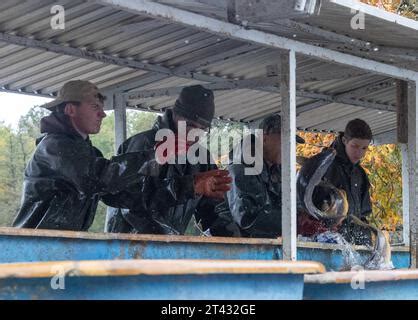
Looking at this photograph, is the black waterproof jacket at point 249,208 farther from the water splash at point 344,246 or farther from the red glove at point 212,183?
the red glove at point 212,183

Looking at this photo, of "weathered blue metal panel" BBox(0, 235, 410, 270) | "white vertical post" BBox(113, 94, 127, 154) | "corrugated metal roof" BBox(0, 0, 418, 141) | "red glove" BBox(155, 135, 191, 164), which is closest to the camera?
"weathered blue metal panel" BBox(0, 235, 410, 270)

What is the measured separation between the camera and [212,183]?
6.52 metres

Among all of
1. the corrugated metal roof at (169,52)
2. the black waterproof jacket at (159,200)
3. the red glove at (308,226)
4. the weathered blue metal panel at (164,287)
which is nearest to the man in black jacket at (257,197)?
the red glove at (308,226)

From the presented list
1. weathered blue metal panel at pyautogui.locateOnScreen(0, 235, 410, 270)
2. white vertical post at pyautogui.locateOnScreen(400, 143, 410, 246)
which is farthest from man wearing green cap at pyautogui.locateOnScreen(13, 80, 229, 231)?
white vertical post at pyautogui.locateOnScreen(400, 143, 410, 246)

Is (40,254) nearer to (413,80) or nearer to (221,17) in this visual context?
(221,17)

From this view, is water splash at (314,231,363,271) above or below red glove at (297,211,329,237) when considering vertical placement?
below

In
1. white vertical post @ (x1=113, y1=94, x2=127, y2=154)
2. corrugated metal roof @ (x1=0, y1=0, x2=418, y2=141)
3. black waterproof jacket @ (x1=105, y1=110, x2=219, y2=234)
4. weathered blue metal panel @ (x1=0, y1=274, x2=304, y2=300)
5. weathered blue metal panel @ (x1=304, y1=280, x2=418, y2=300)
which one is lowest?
weathered blue metal panel @ (x1=304, y1=280, x2=418, y2=300)

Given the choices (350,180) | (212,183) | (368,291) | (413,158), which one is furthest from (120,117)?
(368,291)

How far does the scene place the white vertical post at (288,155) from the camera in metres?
6.34

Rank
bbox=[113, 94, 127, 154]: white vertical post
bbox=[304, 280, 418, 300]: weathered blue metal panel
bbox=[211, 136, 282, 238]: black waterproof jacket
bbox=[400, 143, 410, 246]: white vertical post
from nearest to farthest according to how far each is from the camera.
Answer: bbox=[304, 280, 418, 300]: weathered blue metal panel < bbox=[211, 136, 282, 238]: black waterproof jacket < bbox=[113, 94, 127, 154]: white vertical post < bbox=[400, 143, 410, 246]: white vertical post

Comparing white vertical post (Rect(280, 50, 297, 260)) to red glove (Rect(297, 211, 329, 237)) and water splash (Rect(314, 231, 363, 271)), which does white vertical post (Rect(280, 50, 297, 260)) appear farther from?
red glove (Rect(297, 211, 329, 237))

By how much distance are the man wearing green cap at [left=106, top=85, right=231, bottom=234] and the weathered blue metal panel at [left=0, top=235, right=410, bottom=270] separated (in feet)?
1.31

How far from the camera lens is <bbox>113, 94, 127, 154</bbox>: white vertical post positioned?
8.18 m
